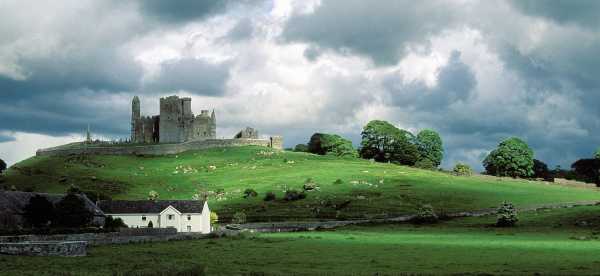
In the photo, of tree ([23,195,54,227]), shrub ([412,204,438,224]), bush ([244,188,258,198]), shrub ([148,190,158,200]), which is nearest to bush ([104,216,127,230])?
tree ([23,195,54,227])

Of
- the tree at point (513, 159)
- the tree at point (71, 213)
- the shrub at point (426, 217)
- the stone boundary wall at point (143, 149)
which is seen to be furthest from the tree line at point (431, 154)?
the tree at point (71, 213)

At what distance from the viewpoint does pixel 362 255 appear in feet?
173

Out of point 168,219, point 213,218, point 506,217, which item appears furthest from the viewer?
point 213,218

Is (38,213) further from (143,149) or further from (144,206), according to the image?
(143,149)

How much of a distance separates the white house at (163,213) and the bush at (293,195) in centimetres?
2593

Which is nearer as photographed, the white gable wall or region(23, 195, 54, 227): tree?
region(23, 195, 54, 227): tree

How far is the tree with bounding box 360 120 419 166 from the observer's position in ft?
602

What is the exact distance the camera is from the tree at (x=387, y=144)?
183500mm

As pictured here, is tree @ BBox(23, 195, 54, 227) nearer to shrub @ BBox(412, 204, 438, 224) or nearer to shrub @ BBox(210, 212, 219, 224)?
shrub @ BBox(210, 212, 219, 224)

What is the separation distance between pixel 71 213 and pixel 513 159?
116090 mm

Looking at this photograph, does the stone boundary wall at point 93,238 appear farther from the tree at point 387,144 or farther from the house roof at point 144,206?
the tree at point 387,144

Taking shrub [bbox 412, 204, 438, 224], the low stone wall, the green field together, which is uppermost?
shrub [bbox 412, 204, 438, 224]

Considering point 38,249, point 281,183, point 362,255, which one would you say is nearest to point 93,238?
point 38,249

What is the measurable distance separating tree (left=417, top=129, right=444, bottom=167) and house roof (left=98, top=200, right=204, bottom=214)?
104554 millimetres
